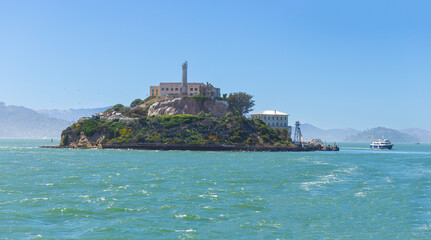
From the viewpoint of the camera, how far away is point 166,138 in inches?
5960

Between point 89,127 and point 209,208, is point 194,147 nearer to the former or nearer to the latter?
point 89,127

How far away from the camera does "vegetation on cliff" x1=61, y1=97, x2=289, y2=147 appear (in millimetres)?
151750

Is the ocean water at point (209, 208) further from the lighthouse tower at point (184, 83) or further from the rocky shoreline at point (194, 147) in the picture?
the lighthouse tower at point (184, 83)

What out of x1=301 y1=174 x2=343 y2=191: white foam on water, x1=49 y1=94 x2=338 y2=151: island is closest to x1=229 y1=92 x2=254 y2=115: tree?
x1=49 y1=94 x2=338 y2=151: island

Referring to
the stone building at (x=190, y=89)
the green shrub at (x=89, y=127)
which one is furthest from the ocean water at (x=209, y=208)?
the stone building at (x=190, y=89)

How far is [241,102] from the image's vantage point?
192 metres

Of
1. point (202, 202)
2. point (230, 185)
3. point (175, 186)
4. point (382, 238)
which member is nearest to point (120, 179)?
point (175, 186)

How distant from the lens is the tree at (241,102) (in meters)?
190

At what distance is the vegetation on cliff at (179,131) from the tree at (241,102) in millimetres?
19325

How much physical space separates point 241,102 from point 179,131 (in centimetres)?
4552

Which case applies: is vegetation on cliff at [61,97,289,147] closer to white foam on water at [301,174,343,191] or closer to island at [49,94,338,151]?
island at [49,94,338,151]

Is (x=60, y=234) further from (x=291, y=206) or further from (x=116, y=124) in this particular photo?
(x=116, y=124)

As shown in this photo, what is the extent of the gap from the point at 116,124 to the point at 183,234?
14564 cm

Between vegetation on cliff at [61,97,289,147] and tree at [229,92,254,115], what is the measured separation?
19.3 metres
